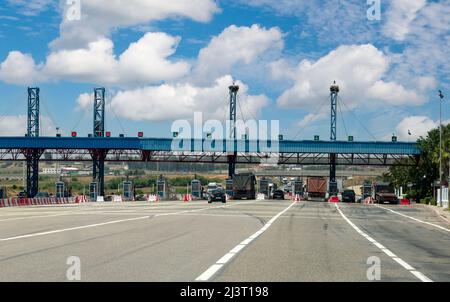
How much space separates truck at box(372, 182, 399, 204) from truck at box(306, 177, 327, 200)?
7.27 meters

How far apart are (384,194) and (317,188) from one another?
11.5 m

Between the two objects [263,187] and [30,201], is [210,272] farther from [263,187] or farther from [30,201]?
[263,187]

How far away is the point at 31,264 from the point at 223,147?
73.2m

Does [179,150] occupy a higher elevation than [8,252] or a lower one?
higher

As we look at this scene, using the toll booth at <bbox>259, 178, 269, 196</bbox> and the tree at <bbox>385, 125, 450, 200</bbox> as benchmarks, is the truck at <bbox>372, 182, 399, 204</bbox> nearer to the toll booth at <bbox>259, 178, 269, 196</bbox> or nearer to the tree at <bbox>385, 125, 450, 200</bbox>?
the tree at <bbox>385, 125, 450, 200</bbox>

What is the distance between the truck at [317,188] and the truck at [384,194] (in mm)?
7271

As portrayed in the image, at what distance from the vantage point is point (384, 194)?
7150 centimetres

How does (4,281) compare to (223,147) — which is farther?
(223,147)

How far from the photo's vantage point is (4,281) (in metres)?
9.77

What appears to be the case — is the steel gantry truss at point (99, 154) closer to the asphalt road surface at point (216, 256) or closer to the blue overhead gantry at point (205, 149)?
the blue overhead gantry at point (205, 149)

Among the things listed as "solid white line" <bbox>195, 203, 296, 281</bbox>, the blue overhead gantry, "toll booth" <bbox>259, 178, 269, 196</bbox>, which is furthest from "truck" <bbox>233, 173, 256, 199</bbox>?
"solid white line" <bbox>195, 203, 296, 281</bbox>

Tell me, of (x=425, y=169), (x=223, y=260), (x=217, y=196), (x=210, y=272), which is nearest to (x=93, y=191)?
(x=217, y=196)
